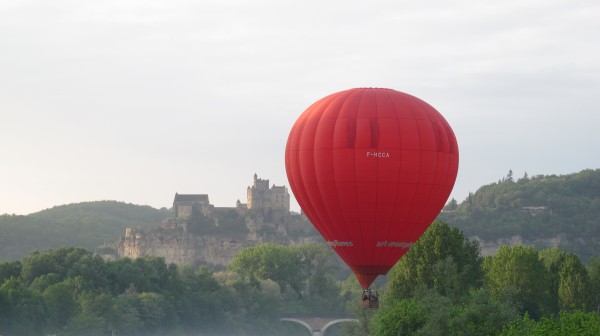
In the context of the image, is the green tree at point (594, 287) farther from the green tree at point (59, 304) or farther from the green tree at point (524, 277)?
the green tree at point (59, 304)

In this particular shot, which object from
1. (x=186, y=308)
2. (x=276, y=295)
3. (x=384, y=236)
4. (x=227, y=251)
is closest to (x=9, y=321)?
(x=186, y=308)

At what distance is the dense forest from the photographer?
172 ft

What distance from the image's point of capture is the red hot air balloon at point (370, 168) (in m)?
46.0

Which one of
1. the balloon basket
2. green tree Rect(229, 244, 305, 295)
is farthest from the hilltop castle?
the balloon basket

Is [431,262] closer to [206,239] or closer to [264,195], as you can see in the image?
[206,239]

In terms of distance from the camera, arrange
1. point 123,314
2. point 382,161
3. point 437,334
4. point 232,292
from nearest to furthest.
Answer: point 382,161 < point 437,334 < point 123,314 < point 232,292

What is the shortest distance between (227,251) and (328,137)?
144 metres

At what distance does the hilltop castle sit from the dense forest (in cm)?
4114

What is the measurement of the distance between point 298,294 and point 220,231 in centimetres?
5327

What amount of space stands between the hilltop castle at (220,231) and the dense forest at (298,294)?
1620 inches


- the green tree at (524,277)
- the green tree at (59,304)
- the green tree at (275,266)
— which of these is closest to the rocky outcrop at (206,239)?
the green tree at (275,266)

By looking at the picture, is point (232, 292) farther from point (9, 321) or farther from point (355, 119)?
point (355, 119)

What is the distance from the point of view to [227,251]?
620ft

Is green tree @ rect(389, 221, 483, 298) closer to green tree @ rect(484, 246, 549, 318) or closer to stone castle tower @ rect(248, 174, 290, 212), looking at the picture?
green tree @ rect(484, 246, 549, 318)
